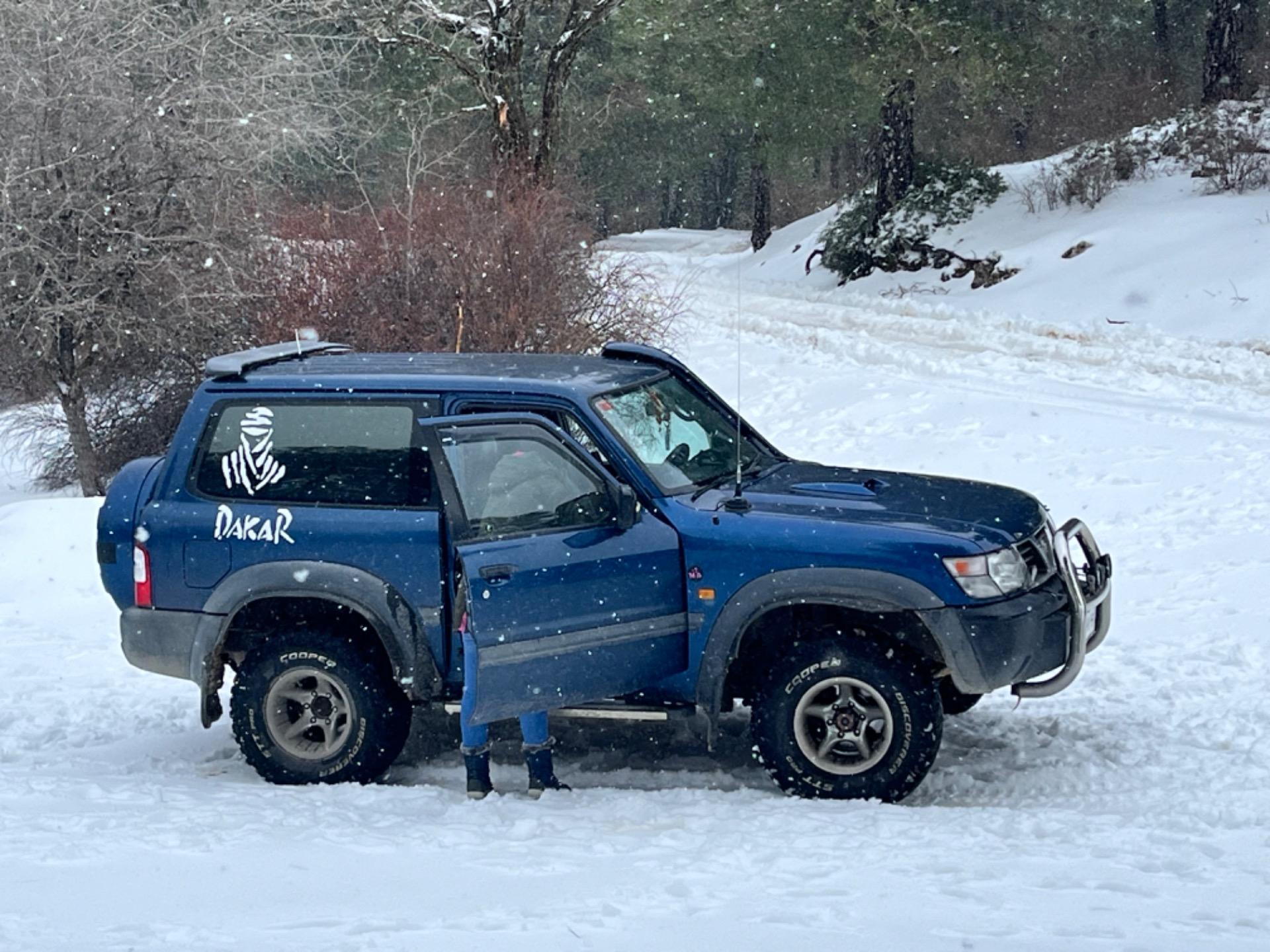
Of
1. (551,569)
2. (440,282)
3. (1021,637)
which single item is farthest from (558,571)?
(440,282)

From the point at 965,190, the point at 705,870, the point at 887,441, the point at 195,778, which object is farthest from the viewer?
the point at 965,190

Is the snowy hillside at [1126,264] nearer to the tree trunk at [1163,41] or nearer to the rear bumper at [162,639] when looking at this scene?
the tree trunk at [1163,41]

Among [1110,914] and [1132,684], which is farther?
[1132,684]

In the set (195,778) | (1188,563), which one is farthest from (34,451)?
(1188,563)

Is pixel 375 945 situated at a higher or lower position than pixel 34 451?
lower

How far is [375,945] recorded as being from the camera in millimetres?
4418

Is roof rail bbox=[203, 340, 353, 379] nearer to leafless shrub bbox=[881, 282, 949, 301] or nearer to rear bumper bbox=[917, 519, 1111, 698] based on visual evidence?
rear bumper bbox=[917, 519, 1111, 698]

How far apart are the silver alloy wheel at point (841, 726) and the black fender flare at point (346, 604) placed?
1587mm

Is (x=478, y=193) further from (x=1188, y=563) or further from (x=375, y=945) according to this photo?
(x=375, y=945)

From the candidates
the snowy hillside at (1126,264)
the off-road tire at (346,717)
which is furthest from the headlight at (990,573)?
Answer: the snowy hillside at (1126,264)

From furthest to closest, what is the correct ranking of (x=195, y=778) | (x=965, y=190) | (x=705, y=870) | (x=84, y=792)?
1. (x=965, y=190)
2. (x=195, y=778)
3. (x=84, y=792)
4. (x=705, y=870)

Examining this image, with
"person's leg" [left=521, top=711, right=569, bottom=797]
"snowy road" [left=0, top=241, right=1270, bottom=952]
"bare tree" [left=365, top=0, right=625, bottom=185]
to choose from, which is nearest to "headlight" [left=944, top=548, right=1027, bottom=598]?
"snowy road" [left=0, top=241, right=1270, bottom=952]

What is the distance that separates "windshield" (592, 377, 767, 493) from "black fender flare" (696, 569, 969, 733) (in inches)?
24.7

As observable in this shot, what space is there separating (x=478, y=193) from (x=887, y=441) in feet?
16.3
